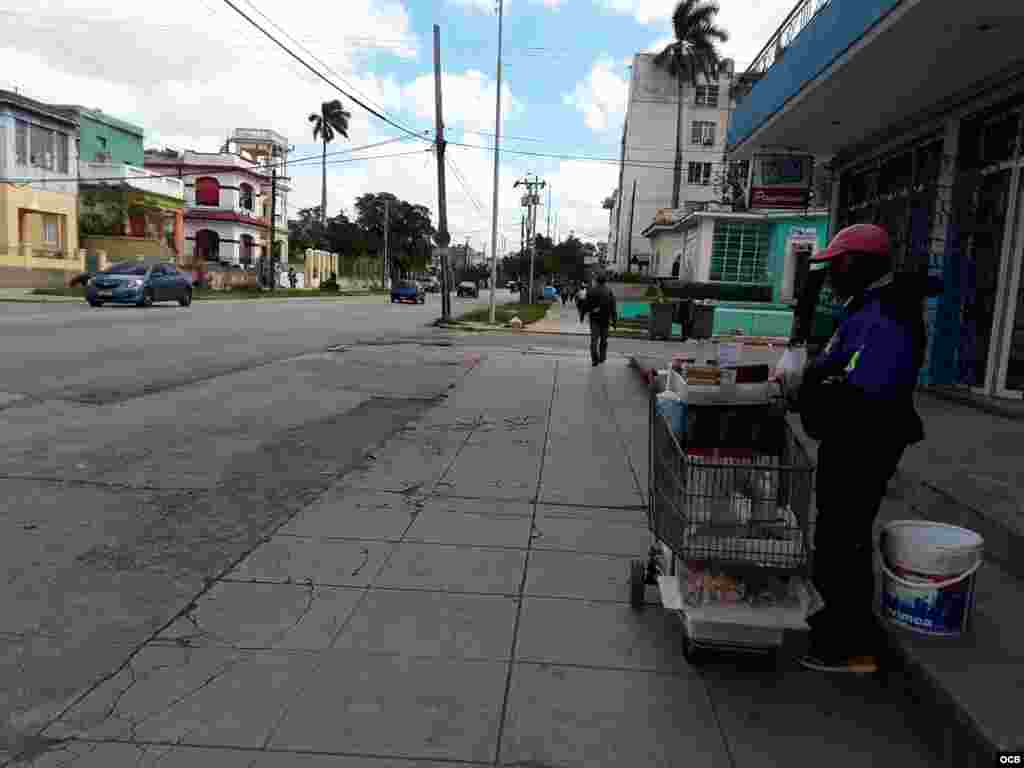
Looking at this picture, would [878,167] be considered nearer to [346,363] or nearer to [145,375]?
[346,363]

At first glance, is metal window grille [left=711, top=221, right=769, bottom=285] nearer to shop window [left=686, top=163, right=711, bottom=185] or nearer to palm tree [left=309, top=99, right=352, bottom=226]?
shop window [left=686, top=163, right=711, bottom=185]

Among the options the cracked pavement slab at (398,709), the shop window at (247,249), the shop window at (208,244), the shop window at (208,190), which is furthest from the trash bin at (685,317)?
the shop window at (208,190)

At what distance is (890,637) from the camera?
3570mm

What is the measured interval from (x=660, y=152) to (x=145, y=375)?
6029 centimetres

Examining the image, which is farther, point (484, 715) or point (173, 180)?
point (173, 180)

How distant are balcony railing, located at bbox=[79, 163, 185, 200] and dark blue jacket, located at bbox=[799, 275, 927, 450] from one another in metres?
48.1

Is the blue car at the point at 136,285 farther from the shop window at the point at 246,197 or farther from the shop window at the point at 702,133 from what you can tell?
the shop window at the point at 702,133

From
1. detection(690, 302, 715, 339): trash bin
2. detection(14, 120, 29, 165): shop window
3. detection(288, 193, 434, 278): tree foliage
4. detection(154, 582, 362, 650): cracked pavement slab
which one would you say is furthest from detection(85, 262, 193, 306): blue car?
detection(288, 193, 434, 278): tree foliage

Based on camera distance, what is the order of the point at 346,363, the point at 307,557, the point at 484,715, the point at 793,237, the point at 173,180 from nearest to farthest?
the point at 484,715 → the point at 307,557 → the point at 346,363 → the point at 793,237 → the point at 173,180

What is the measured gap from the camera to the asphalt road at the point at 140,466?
370 centimetres

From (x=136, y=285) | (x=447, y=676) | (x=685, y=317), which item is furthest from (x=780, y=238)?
(x=447, y=676)

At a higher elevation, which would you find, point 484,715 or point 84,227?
point 84,227

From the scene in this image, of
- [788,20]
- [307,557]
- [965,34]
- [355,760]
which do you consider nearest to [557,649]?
[355,760]

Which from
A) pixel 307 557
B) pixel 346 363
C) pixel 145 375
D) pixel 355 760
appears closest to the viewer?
pixel 355 760
